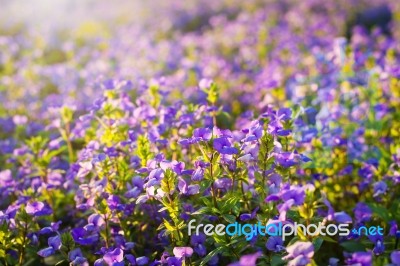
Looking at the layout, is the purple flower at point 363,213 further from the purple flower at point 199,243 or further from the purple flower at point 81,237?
the purple flower at point 81,237

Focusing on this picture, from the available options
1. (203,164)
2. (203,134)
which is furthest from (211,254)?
(203,134)

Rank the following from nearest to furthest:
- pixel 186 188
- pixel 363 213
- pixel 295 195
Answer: pixel 295 195 < pixel 186 188 < pixel 363 213

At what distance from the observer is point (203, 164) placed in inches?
92.8

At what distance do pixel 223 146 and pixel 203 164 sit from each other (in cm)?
15

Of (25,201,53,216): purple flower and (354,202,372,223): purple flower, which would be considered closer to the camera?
(25,201,53,216): purple flower

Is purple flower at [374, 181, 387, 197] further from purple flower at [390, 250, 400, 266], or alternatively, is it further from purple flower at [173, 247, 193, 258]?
purple flower at [173, 247, 193, 258]

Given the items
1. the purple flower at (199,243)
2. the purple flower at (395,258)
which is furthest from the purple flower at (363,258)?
the purple flower at (199,243)

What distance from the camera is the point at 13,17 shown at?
46.2 ft

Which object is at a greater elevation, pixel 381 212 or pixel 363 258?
pixel 363 258

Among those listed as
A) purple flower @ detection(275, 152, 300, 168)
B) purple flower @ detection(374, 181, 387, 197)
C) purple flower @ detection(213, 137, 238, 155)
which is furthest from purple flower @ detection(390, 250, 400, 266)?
purple flower @ detection(374, 181, 387, 197)

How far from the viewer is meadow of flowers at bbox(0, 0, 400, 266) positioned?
2.32m

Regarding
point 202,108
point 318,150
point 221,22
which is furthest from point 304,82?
point 221,22

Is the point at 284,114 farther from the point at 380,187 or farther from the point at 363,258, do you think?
the point at 363,258

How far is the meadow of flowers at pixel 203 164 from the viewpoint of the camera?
2322 millimetres
